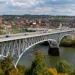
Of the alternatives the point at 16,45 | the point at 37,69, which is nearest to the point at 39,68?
the point at 37,69

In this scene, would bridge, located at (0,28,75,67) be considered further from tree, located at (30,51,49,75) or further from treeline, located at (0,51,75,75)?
tree, located at (30,51,49,75)

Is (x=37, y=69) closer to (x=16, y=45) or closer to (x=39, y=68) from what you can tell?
(x=39, y=68)

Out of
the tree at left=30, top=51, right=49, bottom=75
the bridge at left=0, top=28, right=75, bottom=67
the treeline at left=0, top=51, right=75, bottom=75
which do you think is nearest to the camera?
the treeline at left=0, top=51, right=75, bottom=75

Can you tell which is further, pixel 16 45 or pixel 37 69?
pixel 16 45

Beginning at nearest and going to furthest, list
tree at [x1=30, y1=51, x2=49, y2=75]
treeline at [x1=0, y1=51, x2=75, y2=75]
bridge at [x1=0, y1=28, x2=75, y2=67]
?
treeline at [x1=0, y1=51, x2=75, y2=75]
tree at [x1=30, y1=51, x2=49, y2=75]
bridge at [x1=0, y1=28, x2=75, y2=67]

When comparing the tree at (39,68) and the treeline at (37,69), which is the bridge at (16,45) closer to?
the treeline at (37,69)

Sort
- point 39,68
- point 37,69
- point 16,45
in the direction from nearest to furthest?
point 37,69 → point 39,68 → point 16,45

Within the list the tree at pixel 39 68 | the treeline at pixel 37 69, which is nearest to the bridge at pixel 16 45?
the treeline at pixel 37 69

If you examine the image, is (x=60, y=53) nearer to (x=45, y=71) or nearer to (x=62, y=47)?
(x=62, y=47)

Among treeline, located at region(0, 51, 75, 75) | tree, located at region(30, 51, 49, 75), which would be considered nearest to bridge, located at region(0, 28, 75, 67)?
treeline, located at region(0, 51, 75, 75)

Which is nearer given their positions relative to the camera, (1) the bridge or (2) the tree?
(2) the tree

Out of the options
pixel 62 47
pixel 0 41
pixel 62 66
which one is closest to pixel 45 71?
pixel 62 66

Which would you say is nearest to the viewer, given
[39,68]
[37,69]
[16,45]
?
[37,69]
